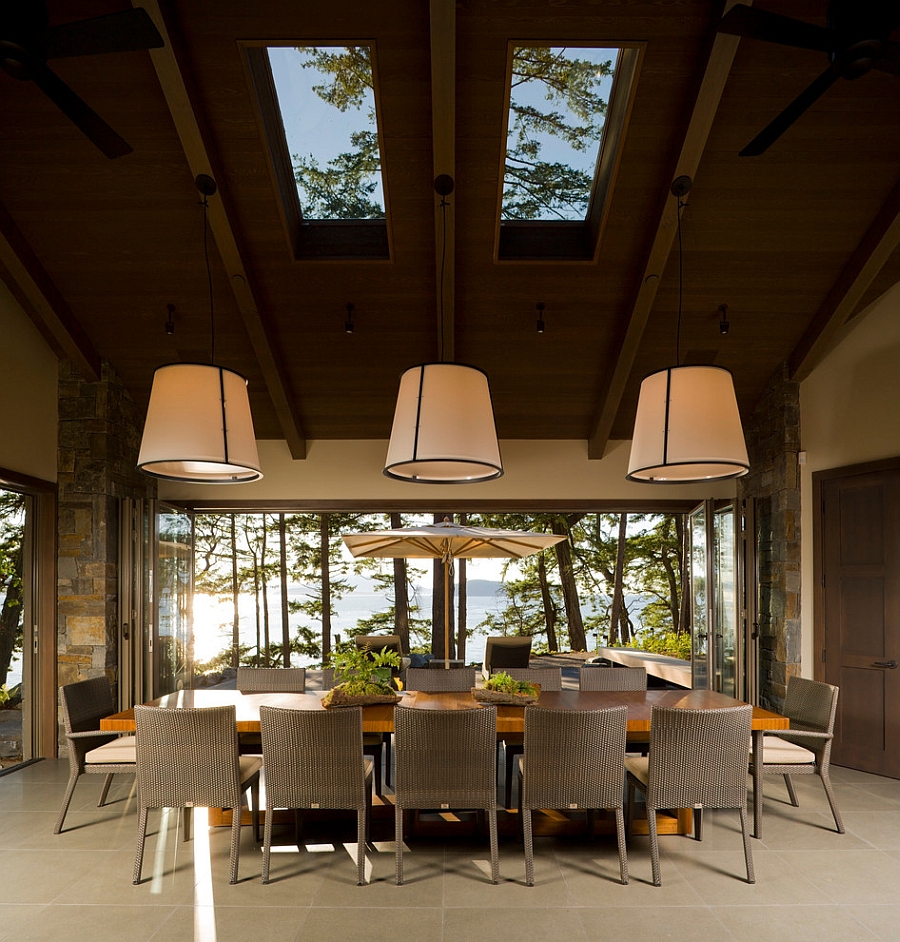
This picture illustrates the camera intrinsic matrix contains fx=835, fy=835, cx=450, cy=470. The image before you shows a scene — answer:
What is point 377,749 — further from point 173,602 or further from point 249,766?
point 173,602

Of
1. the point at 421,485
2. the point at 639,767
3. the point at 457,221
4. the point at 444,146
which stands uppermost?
the point at 444,146

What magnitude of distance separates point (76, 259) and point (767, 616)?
597 cm

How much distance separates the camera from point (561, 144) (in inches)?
208

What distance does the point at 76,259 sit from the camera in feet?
19.0

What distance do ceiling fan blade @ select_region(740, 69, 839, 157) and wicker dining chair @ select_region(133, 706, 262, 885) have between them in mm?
3544

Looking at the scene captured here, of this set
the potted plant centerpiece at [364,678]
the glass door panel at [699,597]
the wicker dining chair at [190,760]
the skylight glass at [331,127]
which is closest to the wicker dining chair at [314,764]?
the wicker dining chair at [190,760]

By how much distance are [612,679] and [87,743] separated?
323 centimetres

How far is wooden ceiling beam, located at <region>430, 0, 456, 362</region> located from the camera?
4.09 meters

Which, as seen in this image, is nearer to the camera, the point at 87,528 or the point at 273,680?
the point at 273,680

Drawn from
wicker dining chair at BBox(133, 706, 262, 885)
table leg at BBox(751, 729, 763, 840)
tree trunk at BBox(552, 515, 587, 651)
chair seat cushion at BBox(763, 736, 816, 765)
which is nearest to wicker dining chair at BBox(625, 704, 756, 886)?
table leg at BBox(751, 729, 763, 840)

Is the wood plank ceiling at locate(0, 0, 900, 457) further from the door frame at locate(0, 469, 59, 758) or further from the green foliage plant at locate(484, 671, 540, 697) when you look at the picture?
the green foliage plant at locate(484, 671, 540, 697)

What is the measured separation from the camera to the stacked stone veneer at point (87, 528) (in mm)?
6535

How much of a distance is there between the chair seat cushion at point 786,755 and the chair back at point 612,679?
1012mm

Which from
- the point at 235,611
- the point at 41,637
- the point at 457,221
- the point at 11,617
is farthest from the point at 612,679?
the point at 235,611
